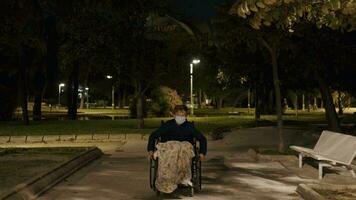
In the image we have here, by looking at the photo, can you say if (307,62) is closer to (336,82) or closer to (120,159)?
(336,82)

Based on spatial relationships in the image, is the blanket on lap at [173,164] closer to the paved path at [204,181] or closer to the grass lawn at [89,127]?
the paved path at [204,181]

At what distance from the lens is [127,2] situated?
48.1 ft

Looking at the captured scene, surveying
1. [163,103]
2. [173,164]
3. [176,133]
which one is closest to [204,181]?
[176,133]

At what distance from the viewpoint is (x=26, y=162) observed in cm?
1504

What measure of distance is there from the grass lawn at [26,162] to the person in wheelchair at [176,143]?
8.40 ft

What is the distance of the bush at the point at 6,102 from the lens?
141ft

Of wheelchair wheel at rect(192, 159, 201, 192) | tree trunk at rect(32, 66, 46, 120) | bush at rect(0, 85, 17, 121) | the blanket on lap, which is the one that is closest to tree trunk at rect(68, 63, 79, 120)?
tree trunk at rect(32, 66, 46, 120)

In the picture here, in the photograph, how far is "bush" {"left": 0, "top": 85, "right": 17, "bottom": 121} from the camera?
4284 cm

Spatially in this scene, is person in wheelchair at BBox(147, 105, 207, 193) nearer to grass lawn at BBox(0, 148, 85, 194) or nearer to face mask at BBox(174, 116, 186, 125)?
face mask at BBox(174, 116, 186, 125)

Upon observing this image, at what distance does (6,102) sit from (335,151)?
34469mm

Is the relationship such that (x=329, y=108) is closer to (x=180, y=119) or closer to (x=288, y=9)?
(x=180, y=119)

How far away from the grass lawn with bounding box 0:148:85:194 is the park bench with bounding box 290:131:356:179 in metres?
5.59

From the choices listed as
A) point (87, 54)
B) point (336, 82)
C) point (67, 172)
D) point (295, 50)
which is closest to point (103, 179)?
point (67, 172)

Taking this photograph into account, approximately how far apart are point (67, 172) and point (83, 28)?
17409 millimetres
